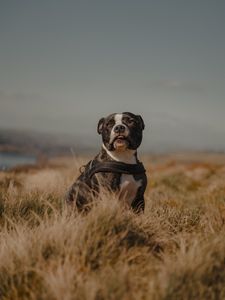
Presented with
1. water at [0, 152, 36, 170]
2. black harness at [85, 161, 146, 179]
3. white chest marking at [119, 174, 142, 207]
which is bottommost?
water at [0, 152, 36, 170]

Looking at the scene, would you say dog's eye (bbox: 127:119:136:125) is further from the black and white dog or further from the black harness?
the black harness

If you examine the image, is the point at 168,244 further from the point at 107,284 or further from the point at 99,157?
the point at 99,157

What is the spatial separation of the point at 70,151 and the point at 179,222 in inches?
114

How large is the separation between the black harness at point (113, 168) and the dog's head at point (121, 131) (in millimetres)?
211

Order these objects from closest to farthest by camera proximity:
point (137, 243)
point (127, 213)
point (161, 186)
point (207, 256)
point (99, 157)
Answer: point (207, 256) → point (137, 243) → point (127, 213) → point (99, 157) → point (161, 186)

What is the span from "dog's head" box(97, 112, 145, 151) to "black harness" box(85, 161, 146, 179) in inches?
8.3

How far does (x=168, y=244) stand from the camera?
495cm

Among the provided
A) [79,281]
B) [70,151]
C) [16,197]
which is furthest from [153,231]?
[70,151]

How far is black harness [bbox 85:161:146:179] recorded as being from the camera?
5.96 m

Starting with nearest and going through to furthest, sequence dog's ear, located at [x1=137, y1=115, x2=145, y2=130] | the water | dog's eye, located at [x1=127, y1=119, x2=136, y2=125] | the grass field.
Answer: the grass field
dog's eye, located at [x1=127, y1=119, x2=136, y2=125]
dog's ear, located at [x1=137, y1=115, x2=145, y2=130]
the water

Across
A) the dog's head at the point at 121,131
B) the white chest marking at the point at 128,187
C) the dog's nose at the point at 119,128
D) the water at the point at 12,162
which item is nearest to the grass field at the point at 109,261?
the white chest marking at the point at 128,187

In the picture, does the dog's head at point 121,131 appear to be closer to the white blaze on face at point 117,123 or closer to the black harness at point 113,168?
the white blaze on face at point 117,123

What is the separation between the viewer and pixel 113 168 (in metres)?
5.95

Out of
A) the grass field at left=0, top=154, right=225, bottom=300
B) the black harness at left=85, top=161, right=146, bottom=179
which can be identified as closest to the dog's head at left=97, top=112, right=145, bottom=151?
the black harness at left=85, top=161, right=146, bottom=179
